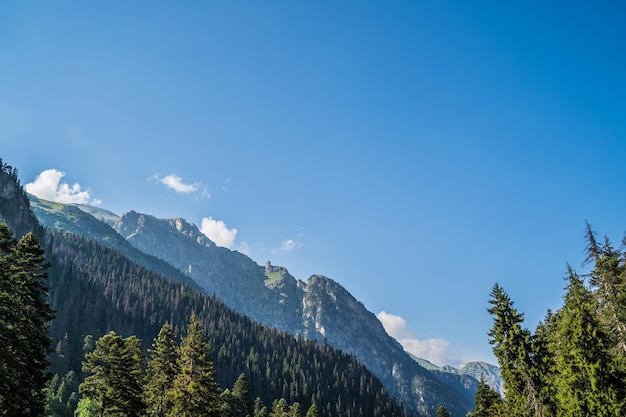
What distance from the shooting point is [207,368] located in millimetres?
38938

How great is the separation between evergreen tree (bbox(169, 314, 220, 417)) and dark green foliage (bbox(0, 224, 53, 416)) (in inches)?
431

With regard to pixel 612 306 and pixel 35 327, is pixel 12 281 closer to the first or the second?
pixel 35 327

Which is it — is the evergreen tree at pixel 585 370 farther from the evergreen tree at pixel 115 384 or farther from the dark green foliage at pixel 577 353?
the evergreen tree at pixel 115 384

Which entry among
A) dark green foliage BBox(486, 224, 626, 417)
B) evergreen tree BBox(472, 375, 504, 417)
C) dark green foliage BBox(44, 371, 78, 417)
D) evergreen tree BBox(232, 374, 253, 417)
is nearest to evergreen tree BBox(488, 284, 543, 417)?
dark green foliage BBox(486, 224, 626, 417)

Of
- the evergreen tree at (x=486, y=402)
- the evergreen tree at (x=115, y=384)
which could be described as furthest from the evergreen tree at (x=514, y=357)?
the evergreen tree at (x=115, y=384)

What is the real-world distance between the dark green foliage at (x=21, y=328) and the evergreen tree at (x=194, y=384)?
11.0 metres

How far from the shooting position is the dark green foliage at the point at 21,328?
2427cm

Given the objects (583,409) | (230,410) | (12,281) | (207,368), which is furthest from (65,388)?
(583,409)

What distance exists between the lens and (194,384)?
124ft

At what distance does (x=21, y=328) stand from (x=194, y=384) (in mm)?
15228

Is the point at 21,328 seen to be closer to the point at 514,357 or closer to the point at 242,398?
the point at 514,357

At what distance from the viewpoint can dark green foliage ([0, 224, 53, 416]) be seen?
24.3 metres

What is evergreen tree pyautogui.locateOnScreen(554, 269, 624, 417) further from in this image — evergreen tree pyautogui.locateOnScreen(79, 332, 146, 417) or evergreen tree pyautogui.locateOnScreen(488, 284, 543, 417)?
evergreen tree pyautogui.locateOnScreen(79, 332, 146, 417)

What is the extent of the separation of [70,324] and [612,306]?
666 feet
